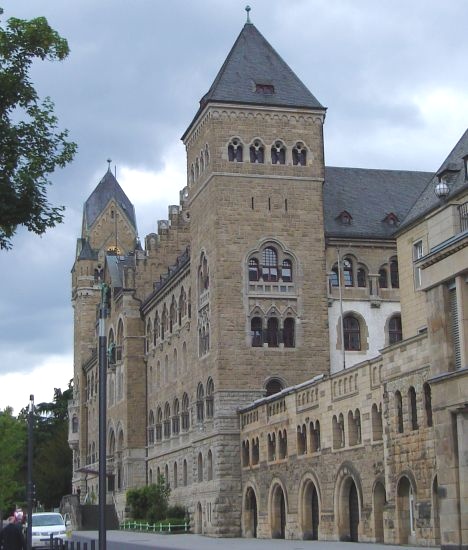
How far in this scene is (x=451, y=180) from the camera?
143ft

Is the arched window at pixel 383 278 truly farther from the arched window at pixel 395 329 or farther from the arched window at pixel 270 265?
the arched window at pixel 270 265

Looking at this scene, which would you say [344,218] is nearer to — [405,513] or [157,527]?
[157,527]

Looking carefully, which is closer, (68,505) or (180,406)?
(180,406)

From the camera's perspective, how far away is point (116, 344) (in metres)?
84.5

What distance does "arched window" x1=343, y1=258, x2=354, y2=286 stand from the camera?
5884cm

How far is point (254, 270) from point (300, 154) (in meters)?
6.89

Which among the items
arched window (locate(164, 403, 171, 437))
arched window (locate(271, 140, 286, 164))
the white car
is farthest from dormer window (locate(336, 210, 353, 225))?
the white car

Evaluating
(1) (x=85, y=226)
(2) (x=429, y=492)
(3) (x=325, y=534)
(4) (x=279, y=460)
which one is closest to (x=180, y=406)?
(4) (x=279, y=460)

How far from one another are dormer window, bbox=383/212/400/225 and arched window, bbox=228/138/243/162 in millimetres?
8873

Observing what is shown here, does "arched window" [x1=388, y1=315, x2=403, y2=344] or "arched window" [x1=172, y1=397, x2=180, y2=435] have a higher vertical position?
"arched window" [x1=388, y1=315, x2=403, y2=344]

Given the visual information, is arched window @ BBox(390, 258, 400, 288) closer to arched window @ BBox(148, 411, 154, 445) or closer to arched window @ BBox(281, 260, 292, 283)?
arched window @ BBox(281, 260, 292, 283)

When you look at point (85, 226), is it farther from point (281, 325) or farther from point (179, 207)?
point (281, 325)

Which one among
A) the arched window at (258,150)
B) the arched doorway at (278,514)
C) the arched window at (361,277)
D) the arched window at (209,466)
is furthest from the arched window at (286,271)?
the arched doorway at (278,514)

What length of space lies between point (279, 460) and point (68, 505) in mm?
36240
